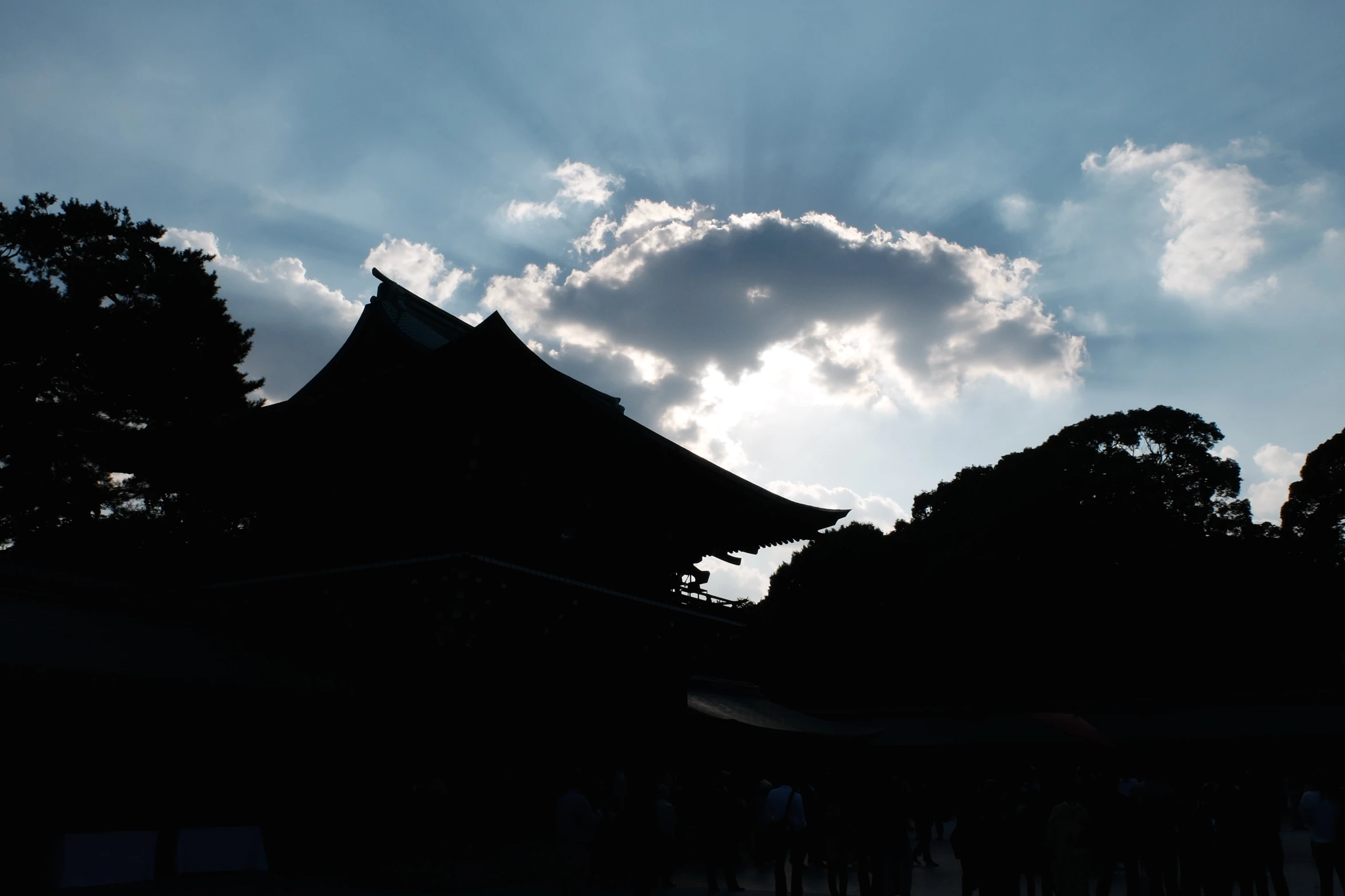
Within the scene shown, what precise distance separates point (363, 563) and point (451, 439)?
251 cm

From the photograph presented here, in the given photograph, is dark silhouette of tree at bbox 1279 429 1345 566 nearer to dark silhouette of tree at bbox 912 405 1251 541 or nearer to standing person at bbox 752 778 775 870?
dark silhouette of tree at bbox 912 405 1251 541

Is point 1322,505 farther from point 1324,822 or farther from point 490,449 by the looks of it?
point 490,449

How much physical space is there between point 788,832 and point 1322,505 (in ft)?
124

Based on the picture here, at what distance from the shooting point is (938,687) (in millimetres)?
41219

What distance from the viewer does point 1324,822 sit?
10.4 metres

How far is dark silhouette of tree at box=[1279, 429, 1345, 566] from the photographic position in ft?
124

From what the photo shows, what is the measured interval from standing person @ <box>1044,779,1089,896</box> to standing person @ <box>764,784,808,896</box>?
2.96 metres

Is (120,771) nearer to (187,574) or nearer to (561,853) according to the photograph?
(561,853)

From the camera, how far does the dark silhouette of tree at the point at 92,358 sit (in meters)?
29.0

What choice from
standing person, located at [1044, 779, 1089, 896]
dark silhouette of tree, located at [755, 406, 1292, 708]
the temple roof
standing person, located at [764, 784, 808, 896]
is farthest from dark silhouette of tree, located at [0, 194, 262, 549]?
dark silhouette of tree, located at [755, 406, 1292, 708]

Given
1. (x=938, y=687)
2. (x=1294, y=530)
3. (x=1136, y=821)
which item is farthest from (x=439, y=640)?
(x=1294, y=530)

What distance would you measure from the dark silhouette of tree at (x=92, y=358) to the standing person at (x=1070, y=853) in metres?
26.4

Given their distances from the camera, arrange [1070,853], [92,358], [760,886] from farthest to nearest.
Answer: [92,358], [760,886], [1070,853]

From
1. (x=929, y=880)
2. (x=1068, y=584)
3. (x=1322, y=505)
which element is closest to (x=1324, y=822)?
(x=929, y=880)
